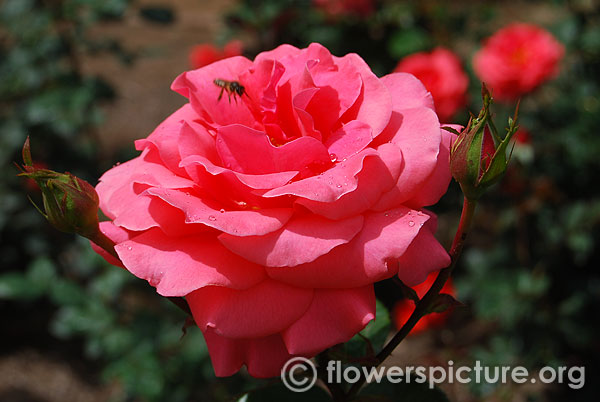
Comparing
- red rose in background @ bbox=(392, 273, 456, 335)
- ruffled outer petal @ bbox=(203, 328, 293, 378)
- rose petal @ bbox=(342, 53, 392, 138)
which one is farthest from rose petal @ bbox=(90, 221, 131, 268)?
red rose in background @ bbox=(392, 273, 456, 335)

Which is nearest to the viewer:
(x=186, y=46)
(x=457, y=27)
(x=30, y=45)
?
(x=30, y=45)

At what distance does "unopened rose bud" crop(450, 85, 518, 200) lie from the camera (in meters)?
0.40

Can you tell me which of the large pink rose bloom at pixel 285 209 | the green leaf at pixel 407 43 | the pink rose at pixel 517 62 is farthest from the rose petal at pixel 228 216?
the green leaf at pixel 407 43

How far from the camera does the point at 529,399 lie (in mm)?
1458

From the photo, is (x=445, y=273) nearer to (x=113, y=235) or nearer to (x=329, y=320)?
(x=329, y=320)

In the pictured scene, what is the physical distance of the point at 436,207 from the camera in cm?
168

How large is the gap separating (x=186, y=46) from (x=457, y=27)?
2.72 metres

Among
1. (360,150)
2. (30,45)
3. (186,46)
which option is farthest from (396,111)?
(186,46)

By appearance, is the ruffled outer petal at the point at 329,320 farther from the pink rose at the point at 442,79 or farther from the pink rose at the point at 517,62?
the pink rose at the point at 517,62

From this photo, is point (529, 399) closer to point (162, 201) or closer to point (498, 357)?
point (498, 357)

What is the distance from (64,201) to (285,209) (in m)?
0.17

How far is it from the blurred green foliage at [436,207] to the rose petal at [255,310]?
0.81 meters

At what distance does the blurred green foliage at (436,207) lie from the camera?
1242 millimetres

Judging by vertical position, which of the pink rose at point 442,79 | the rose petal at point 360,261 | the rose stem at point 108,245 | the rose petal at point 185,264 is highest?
the rose petal at point 360,261
